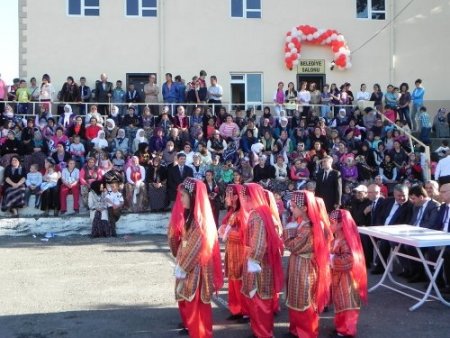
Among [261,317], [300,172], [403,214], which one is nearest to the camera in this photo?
[261,317]

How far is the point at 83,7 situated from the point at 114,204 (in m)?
9.46

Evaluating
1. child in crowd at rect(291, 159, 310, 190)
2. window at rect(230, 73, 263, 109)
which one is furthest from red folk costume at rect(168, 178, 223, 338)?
window at rect(230, 73, 263, 109)

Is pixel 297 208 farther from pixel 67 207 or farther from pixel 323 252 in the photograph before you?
pixel 67 207

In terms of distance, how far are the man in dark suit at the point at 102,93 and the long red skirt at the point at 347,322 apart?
535 inches

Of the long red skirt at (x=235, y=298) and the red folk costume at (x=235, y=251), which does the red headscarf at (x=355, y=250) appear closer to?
the red folk costume at (x=235, y=251)

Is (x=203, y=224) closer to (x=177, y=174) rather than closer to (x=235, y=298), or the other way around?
(x=235, y=298)

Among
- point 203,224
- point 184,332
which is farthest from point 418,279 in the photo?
point 203,224

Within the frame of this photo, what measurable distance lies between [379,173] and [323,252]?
34.2 ft

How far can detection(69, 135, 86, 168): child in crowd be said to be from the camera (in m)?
15.8

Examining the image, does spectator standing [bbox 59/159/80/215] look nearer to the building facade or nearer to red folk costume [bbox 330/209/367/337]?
the building facade

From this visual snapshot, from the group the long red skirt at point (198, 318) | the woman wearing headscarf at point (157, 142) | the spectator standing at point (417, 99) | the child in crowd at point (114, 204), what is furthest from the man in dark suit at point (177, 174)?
the spectator standing at point (417, 99)

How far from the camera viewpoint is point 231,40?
2122cm

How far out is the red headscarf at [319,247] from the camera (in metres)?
6.58

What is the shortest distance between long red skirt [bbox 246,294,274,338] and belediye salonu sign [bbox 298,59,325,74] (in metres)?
15.9
